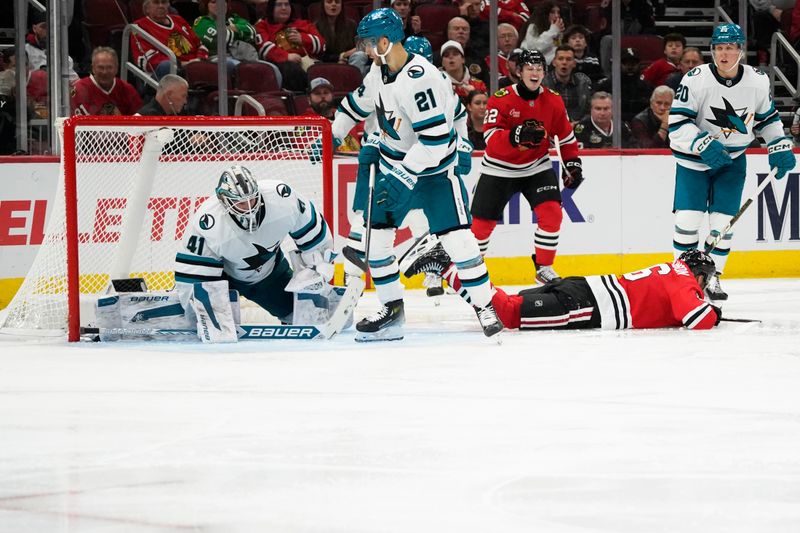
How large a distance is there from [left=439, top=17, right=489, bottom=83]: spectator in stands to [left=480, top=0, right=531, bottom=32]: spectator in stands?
13 cm

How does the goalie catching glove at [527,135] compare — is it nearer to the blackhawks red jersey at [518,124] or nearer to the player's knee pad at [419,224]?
the blackhawks red jersey at [518,124]

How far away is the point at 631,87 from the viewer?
26.2 ft

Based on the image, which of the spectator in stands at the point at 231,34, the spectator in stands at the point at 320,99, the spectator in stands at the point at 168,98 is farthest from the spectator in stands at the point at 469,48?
the spectator in stands at the point at 168,98

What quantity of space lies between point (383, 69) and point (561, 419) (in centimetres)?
201

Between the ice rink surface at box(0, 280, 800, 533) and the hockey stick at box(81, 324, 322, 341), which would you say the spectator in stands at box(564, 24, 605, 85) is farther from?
the hockey stick at box(81, 324, 322, 341)

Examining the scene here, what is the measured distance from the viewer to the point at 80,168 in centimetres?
548

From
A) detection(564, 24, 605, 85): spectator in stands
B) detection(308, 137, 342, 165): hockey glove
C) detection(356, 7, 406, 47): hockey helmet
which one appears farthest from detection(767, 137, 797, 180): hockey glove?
detection(356, 7, 406, 47): hockey helmet

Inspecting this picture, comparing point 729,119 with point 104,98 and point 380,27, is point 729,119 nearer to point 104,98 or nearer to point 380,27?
point 380,27

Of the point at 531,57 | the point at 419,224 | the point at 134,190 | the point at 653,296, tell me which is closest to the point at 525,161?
the point at 531,57

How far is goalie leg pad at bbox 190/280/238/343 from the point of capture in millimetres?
4844

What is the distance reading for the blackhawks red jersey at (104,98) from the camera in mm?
6777

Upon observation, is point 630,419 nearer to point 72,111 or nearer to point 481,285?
point 481,285

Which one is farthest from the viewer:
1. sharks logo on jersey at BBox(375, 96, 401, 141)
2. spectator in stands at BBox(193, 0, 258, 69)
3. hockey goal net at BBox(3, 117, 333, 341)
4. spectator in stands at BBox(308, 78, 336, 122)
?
spectator in stands at BBox(308, 78, 336, 122)

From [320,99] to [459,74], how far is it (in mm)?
926
